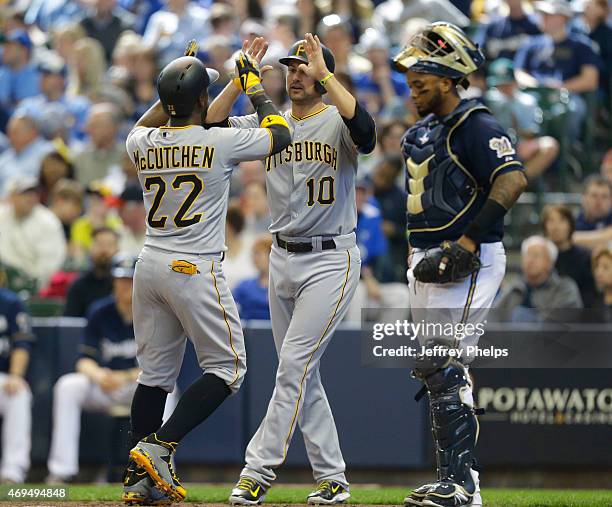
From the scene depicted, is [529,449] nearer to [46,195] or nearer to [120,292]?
[120,292]

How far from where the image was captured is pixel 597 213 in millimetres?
10672

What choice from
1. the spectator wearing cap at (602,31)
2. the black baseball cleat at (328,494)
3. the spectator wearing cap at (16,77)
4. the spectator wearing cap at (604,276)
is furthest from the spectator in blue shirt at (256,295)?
the spectator wearing cap at (16,77)

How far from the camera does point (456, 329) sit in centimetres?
601

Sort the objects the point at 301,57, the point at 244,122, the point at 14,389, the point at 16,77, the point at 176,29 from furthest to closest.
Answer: the point at 16,77
the point at 176,29
the point at 14,389
the point at 244,122
the point at 301,57

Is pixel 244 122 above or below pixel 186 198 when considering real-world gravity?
above

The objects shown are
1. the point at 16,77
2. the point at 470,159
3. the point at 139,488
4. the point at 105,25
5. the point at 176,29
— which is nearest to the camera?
the point at 139,488

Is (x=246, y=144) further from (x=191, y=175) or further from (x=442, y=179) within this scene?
(x=442, y=179)

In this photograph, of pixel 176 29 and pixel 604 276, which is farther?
pixel 176 29

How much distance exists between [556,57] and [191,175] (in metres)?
7.28

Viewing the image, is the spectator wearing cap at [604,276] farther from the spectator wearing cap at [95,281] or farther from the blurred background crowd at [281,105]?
the spectator wearing cap at [95,281]

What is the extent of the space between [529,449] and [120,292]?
325cm

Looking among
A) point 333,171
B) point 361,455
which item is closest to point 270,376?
point 361,455

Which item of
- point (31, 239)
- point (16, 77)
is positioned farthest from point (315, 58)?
point (16, 77)

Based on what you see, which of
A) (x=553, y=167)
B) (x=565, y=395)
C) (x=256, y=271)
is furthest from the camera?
(x=553, y=167)
